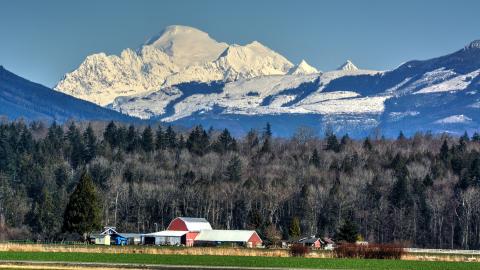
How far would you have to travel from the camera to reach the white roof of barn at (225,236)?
158000 millimetres

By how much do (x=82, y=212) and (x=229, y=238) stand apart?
75.4 ft

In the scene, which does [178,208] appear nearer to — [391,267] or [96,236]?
[96,236]

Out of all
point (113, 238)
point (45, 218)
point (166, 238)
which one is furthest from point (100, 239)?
point (45, 218)

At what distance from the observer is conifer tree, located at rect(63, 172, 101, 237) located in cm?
15262

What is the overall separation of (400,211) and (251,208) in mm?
27005

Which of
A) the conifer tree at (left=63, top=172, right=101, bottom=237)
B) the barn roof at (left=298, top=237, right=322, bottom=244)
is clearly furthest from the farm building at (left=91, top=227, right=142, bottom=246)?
the barn roof at (left=298, top=237, right=322, bottom=244)

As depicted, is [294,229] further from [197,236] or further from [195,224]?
[195,224]

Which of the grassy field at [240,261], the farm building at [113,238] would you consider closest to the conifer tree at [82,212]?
the farm building at [113,238]

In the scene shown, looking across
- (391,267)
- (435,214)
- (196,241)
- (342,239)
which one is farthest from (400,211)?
(391,267)

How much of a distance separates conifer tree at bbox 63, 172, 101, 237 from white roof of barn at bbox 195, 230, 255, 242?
19.2m

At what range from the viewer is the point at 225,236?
162 metres

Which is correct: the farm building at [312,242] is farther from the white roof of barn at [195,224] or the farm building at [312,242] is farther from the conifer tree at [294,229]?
the white roof of barn at [195,224]

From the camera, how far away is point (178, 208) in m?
196

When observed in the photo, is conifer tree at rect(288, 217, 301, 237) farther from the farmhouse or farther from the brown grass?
the brown grass
